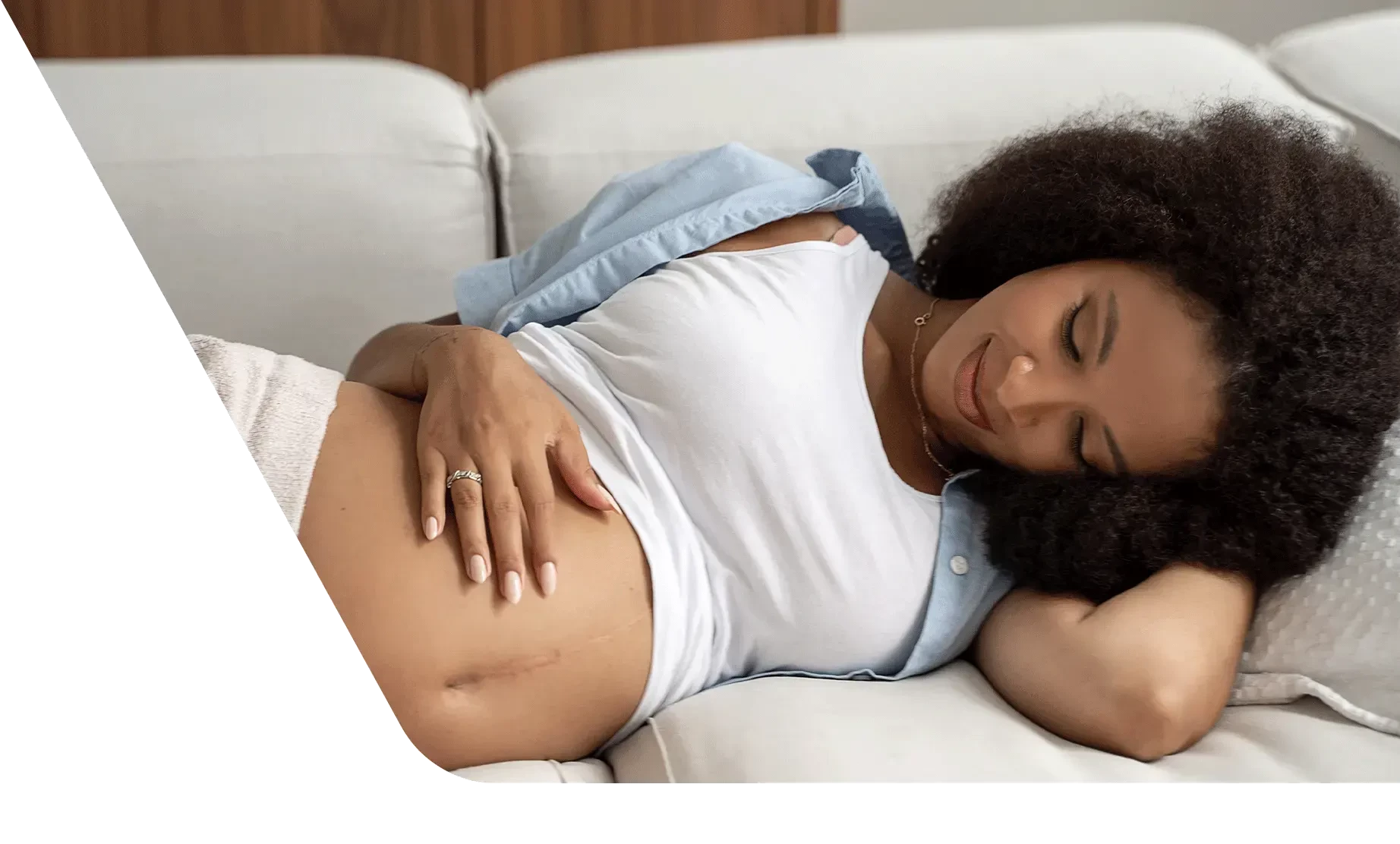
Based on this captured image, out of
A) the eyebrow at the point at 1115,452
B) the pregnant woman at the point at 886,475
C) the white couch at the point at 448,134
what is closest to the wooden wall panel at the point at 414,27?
the white couch at the point at 448,134

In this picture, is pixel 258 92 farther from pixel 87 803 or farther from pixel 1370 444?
pixel 1370 444

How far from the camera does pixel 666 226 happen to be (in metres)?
1.19

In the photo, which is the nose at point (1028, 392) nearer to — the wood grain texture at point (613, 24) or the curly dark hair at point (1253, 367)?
the curly dark hair at point (1253, 367)

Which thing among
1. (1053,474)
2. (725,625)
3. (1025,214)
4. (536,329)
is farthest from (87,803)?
(1025,214)

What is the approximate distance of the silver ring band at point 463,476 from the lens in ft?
2.96

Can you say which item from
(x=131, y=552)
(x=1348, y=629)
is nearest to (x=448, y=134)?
(x=131, y=552)

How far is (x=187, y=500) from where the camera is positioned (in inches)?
24.3

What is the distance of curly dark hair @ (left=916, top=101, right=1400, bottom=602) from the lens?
0.94 metres

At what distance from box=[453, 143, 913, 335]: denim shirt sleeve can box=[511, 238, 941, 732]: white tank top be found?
0.48 feet

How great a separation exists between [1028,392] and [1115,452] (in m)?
0.09

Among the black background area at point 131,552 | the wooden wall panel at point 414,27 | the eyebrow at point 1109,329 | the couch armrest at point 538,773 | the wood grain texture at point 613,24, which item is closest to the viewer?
the black background area at point 131,552

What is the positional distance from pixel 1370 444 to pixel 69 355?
0.96m

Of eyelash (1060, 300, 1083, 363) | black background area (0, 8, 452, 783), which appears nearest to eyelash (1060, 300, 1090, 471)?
eyelash (1060, 300, 1083, 363)

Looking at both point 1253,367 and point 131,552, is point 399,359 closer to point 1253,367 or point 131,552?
point 131,552
